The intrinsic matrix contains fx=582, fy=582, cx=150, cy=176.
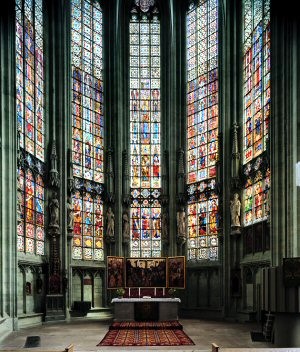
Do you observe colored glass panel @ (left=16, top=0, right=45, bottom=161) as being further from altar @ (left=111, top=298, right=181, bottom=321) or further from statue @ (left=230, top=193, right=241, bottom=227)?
statue @ (left=230, top=193, right=241, bottom=227)

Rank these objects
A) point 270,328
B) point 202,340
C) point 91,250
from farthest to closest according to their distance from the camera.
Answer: point 91,250, point 202,340, point 270,328

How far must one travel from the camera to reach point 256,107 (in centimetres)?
3152

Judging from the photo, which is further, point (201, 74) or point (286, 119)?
point (201, 74)

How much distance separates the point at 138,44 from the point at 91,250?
14020 mm

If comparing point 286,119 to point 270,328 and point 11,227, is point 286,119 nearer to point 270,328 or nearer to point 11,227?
point 270,328

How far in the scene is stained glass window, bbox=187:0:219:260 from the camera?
116 ft

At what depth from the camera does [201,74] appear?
36969 mm

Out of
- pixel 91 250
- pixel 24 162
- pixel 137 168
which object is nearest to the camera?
pixel 24 162

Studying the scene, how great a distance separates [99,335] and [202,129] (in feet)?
53.2

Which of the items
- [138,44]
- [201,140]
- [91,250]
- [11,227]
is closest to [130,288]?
[91,250]

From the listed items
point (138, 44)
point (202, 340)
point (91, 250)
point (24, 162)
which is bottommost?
point (202, 340)

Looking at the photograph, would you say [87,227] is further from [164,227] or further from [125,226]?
[164,227]

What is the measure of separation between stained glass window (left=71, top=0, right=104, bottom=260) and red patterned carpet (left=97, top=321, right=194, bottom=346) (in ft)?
27.4

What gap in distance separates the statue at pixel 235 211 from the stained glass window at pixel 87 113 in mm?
8603
